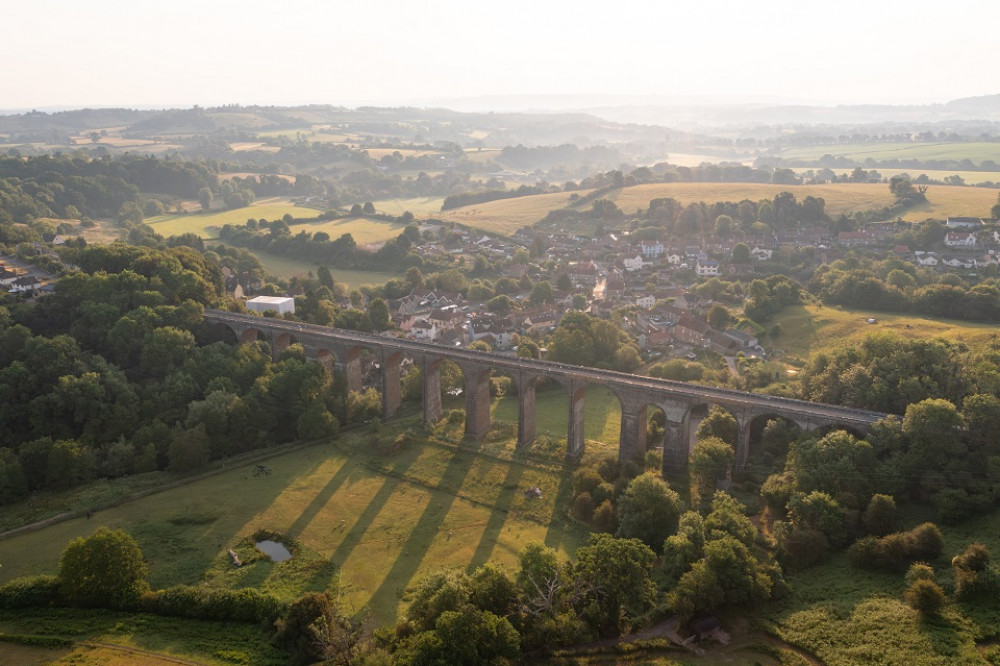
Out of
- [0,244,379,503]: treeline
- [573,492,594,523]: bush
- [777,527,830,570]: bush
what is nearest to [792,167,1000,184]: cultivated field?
[777,527,830,570]: bush

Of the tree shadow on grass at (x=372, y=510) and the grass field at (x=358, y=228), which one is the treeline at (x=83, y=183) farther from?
the tree shadow on grass at (x=372, y=510)

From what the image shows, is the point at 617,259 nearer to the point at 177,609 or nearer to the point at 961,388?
the point at 961,388

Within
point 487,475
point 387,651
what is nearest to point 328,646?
point 387,651

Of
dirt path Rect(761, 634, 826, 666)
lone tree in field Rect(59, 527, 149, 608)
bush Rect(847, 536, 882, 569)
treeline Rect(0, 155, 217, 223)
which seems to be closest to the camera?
dirt path Rect(761, 634, 826, 666)

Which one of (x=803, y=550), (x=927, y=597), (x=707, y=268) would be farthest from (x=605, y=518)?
(x=707, y=268)

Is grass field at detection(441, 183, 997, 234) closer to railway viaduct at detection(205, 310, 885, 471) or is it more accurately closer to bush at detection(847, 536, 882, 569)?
railway viaduct at detection(205, 310, 885, 471)
